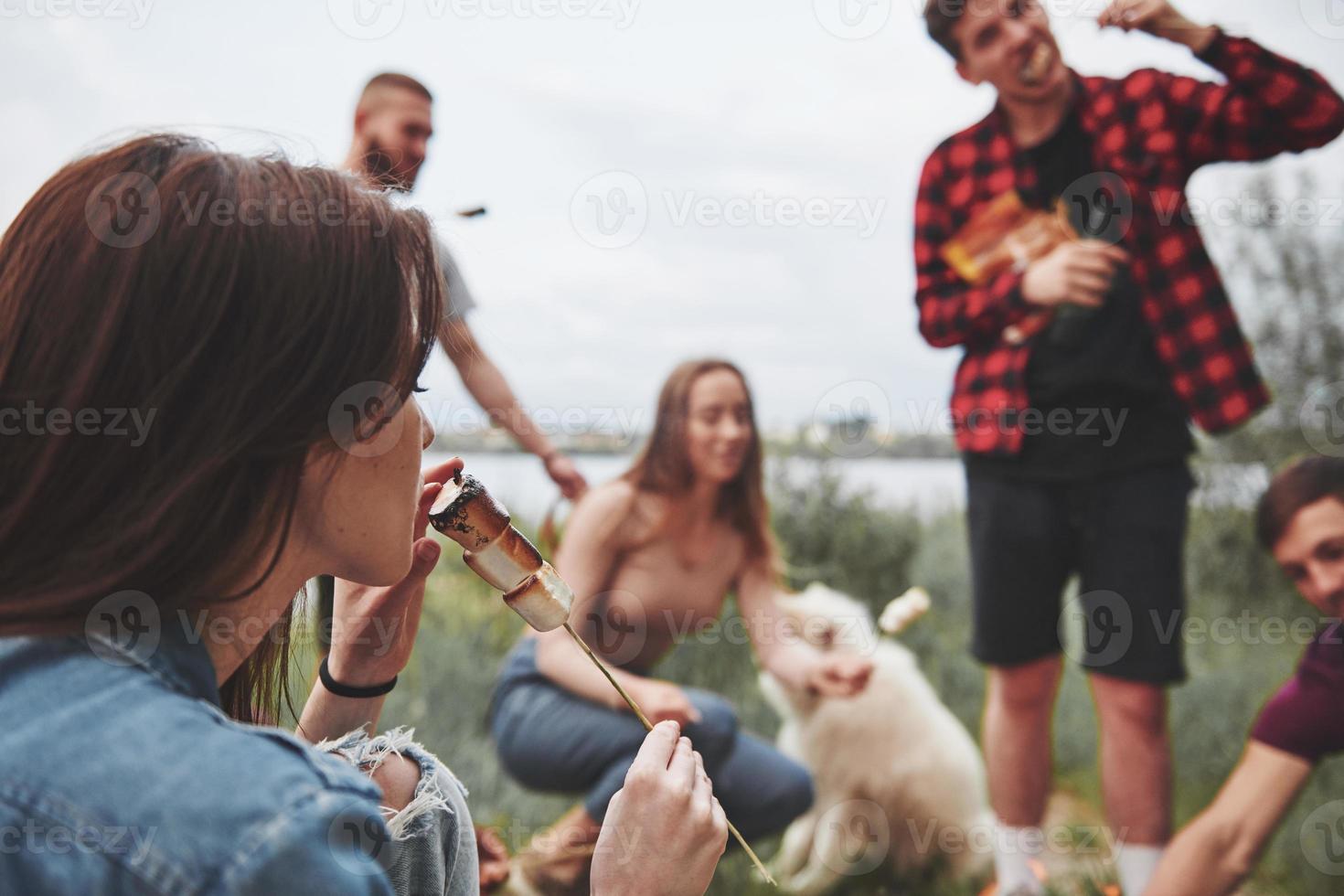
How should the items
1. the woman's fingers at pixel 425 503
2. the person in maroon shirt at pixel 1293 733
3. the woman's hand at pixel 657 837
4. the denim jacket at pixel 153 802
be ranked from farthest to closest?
the person in maroon shirt at pixel 1293 733
the woman's fingers at pixel 425 503
the woman's hand at pixel 657 837
the denim jacket at pixel 153 802

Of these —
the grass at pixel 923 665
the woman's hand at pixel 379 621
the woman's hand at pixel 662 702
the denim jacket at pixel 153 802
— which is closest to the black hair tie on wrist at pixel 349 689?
the woman's hand at pixel 379 621

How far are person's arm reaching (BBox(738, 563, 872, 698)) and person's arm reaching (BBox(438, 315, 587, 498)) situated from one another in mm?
518

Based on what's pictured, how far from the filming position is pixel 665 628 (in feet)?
9.02

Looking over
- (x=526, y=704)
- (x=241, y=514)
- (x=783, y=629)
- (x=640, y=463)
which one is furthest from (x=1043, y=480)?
(x=241, y=514)

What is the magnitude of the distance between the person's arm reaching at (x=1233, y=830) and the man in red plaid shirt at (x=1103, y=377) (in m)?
0.05

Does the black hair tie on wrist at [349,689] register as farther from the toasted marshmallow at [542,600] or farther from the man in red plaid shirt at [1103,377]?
the man in red plaid shirt at [1103,377]

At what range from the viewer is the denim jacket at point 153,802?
626mm

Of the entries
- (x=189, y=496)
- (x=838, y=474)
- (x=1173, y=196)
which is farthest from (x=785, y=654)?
(x=189, y=496)

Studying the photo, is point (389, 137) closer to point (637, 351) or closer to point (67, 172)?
point (637, 351)

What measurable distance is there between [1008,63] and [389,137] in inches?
60.1

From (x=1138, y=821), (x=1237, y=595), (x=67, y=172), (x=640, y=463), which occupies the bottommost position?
(x=1138, y=821)

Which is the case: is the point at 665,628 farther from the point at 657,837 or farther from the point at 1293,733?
the point at 657,837

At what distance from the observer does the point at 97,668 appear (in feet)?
2.32

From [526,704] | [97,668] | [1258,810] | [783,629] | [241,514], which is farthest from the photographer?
[783,629]
